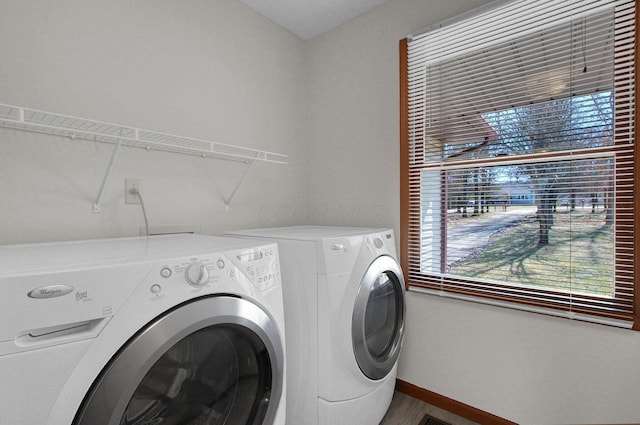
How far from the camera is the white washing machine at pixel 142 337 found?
24.7 inches

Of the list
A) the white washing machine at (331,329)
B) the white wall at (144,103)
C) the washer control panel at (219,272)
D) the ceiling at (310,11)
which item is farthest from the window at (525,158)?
the washer control panel at (219,272)

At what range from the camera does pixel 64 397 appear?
654 millimetres

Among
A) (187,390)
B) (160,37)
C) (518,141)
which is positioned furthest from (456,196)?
(160,37)

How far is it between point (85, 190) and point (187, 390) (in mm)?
1008

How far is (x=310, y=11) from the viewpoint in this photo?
2125 mm

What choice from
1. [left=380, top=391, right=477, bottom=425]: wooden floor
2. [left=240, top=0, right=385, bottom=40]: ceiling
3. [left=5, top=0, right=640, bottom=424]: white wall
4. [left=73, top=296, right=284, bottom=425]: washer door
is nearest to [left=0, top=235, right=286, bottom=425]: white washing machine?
[left=73, top=296, right=284, bottom=425]: washer door

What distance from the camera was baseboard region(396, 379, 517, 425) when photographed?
1.66 m

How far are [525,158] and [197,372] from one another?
A: 1688 mm

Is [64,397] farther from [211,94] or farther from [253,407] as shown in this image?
[211,94]

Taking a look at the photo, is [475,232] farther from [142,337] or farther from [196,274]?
[142,337]

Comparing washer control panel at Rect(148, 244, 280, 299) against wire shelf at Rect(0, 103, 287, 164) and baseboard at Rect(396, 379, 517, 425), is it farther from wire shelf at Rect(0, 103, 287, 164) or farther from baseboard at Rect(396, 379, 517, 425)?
baseboard at Rect(396, 379, 517, 425)

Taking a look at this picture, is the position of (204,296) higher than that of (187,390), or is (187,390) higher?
(204,296)

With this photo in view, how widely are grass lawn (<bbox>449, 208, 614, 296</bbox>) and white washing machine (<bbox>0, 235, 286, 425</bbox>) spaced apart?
1228mm

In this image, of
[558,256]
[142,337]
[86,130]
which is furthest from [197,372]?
[558,256]
